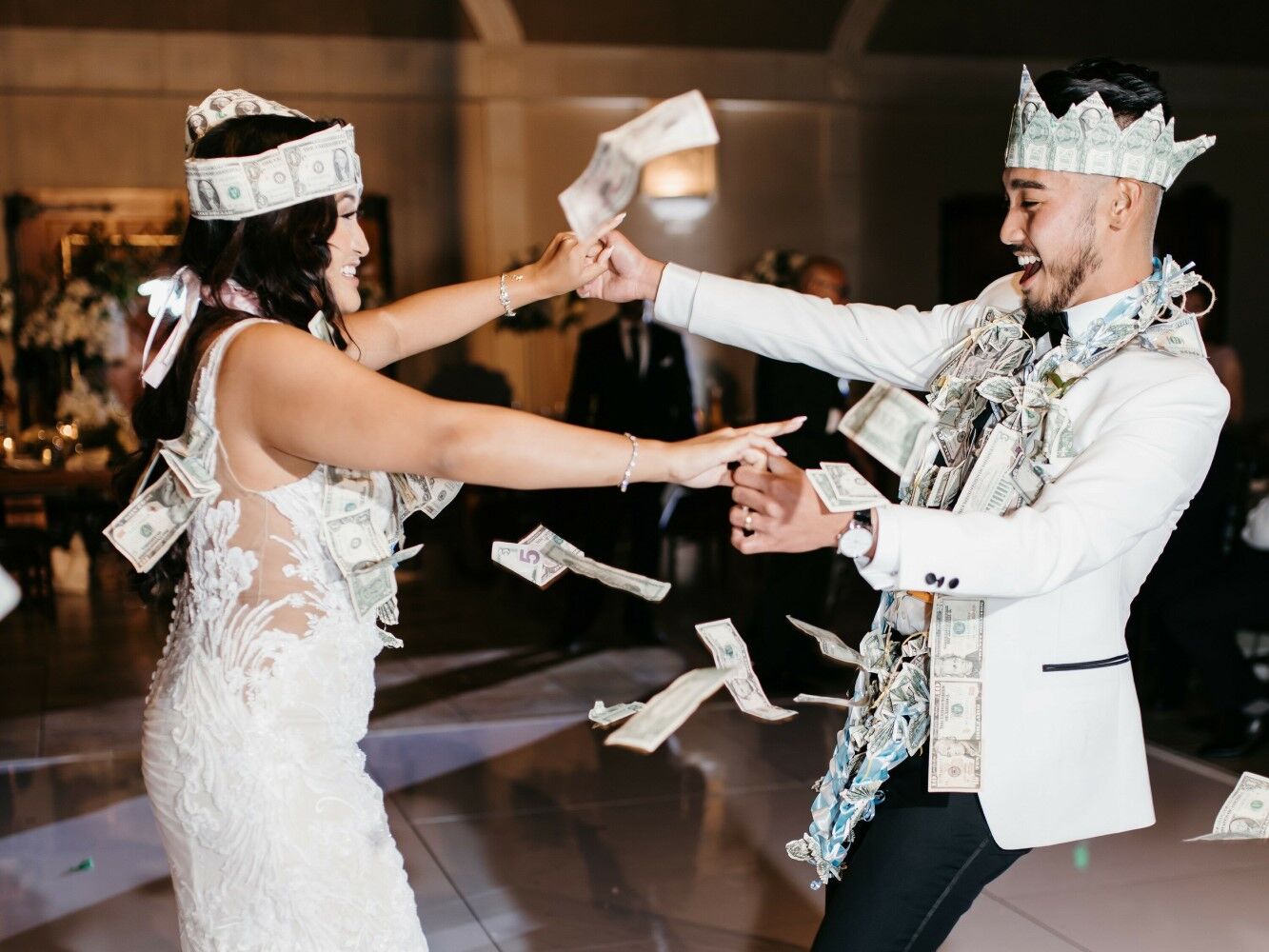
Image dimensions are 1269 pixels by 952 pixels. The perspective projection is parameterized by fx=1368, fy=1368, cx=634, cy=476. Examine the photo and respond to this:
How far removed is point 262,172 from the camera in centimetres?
211

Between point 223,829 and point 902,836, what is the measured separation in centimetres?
102

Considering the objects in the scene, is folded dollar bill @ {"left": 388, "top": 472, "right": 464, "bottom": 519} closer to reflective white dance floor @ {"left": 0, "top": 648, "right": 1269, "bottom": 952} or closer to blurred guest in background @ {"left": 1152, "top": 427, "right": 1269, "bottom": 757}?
reflective white dance floor @ {"left": 0, "top": 648, "right": 1269, "bottom": 952}

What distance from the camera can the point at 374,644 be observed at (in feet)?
7.15

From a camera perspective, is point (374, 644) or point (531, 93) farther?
point (531, 93)

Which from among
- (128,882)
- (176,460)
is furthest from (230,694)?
(128,882)

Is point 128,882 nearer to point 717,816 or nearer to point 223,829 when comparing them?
point 717,816

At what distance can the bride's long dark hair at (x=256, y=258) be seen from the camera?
212cm

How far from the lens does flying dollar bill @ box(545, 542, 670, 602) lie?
2307 millimetres

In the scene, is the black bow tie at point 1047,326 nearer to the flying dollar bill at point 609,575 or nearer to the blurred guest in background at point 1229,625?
the flying dollar bill at point 609,575

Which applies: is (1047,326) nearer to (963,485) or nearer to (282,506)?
(963,485)

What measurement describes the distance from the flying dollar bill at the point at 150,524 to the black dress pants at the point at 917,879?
47.0 inches

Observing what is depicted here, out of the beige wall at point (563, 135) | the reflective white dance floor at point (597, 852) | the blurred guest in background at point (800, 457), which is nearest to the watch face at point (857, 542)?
the reflective white dance floor at point (597, 852)

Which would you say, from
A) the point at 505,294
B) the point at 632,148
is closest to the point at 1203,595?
the point at 505,294

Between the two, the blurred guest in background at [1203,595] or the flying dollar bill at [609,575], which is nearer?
the flying dollar bill at [609,575]
